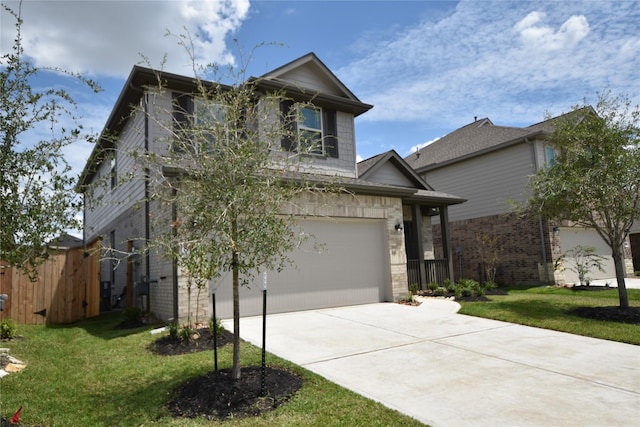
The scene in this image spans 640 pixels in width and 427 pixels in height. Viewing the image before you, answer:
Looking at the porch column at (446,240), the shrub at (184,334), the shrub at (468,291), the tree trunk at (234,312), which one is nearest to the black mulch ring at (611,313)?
the shrub at (468,291)

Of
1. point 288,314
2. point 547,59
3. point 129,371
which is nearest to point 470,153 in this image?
point 547,59

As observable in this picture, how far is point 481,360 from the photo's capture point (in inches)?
228

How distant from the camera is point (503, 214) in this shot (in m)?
16.2

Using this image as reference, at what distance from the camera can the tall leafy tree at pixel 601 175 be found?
9.21 m

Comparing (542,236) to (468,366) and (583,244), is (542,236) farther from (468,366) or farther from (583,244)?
(468,366)

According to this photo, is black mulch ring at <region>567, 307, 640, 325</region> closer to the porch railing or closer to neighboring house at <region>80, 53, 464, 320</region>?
neighboring house at <region>80, 53, 464, 320</region>

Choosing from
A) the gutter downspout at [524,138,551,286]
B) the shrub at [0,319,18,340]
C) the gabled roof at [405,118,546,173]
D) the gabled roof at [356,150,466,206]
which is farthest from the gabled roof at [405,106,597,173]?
the shrub at [0,319,18,340]

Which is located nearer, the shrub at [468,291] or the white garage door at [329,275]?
the white garage door at [329,275]

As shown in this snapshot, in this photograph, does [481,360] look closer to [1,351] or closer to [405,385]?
[405,385]

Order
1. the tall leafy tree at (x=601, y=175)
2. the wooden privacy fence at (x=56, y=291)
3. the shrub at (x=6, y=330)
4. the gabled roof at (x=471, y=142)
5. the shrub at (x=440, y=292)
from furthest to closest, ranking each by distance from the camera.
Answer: the gabled roof at (x=471, y=142), the shrub at (x=440, y=292), the wooden privacy fence at (x=56, y=291), the tall leafy tree at (x=601, y=175), the shrub at (x=6, y=330)

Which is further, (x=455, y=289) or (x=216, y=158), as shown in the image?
(x=455, y=289)

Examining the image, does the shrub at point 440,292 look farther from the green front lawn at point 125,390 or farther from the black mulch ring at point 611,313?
the green front lawn at point 125,390

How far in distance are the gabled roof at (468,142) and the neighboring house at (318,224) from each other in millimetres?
4735

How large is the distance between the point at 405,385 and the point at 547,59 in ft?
34.2
